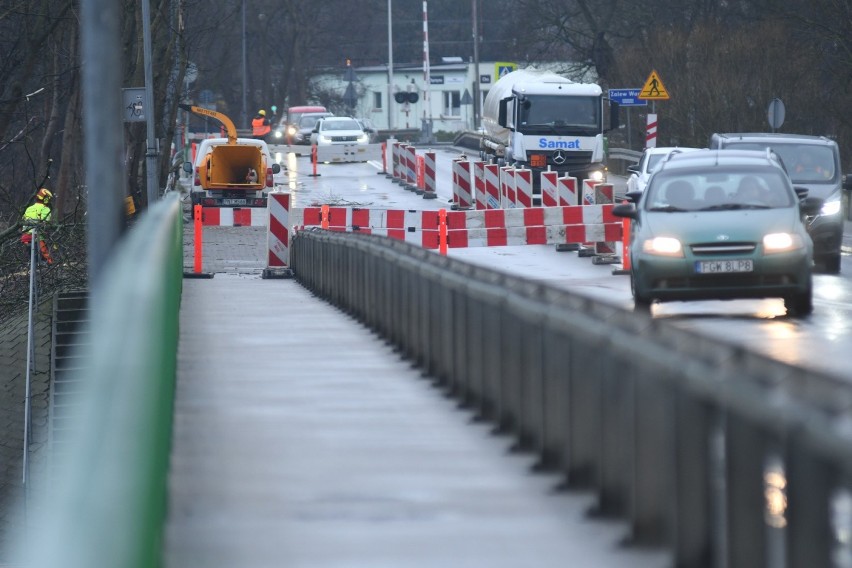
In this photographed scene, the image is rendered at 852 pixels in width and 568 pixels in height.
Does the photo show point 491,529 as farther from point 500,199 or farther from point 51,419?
point 500,199

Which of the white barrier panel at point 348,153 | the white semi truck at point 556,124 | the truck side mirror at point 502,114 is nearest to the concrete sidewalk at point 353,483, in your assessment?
the truck side mirror at point 502,114

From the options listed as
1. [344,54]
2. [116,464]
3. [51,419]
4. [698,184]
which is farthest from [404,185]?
[344,54]

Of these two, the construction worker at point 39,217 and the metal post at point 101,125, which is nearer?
the metal post at point 101,125

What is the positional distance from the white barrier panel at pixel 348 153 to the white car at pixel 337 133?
6.81 feet

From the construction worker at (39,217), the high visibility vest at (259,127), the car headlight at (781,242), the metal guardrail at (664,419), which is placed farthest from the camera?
the high visibility vest at (259,127)

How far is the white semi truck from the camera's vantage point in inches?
1598

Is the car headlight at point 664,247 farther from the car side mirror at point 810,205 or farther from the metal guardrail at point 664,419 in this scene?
the metal guardrail at point 664,419

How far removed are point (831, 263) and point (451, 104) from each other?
334 feet

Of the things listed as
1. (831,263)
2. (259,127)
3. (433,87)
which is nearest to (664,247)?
(831,263)

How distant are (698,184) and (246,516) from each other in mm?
10797

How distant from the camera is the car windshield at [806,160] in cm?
2508

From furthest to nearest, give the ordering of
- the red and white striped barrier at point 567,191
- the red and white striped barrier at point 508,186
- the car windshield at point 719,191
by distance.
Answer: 1. the red and white striped barrier at point 508,186
2. the red and white striped barrier at point 567,191
3. the car windshield at point 719,191

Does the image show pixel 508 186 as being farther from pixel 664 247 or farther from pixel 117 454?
pixel 117 454

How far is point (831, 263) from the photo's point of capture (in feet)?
77.3
